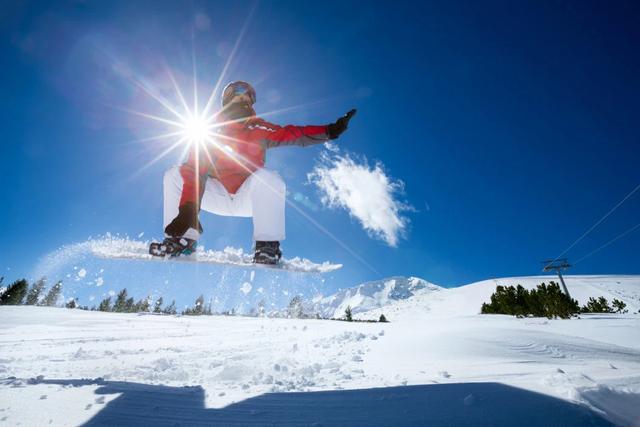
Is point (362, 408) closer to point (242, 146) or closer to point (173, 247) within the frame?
point (173, 247)

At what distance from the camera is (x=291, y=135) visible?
13.7 ft

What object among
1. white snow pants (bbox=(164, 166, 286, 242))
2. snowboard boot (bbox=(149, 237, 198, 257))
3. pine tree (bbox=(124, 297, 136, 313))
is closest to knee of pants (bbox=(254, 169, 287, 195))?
white snow pants (bbox=(164, 166, 286, 242))

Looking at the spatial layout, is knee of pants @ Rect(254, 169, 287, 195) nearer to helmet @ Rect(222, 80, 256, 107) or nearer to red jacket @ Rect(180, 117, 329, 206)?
red jacket @ Rect(180, 117, 329, 206)

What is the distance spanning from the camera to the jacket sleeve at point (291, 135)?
4141mm

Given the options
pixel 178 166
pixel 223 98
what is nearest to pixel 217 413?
pixel 178 166

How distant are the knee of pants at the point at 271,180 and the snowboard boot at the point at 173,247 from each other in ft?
3.79

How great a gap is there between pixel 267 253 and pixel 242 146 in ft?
5.32

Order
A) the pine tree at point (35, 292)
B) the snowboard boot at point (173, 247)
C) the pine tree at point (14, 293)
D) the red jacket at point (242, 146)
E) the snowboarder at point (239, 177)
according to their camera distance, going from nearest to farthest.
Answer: the snowboard boot at point (173, 247)
the snowboarder at point (239, 177)
the red jacket at point (242, 146)
the pine tree at point (14, 293)
the pine tree at point (35, 292)

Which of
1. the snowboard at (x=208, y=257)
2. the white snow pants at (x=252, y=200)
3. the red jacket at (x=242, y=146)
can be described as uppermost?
the red jacket at (x=242, y=146)

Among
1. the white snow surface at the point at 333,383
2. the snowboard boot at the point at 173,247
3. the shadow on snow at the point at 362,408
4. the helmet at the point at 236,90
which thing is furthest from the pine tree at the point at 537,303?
the snowboard boot at the point at 173,247

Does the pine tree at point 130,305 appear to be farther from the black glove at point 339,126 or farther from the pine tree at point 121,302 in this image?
the black glove at point 339,126

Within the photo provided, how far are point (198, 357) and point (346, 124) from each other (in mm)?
3237

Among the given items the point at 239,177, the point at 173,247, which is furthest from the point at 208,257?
the point at 239,177

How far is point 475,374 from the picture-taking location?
206 centimetres
